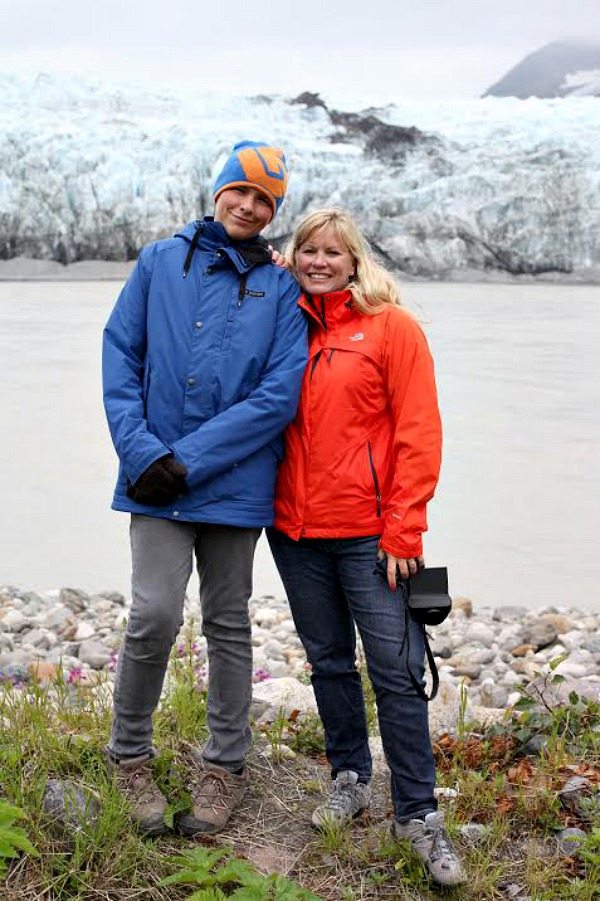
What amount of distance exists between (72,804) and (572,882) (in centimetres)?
133

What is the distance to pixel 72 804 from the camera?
2.71 m

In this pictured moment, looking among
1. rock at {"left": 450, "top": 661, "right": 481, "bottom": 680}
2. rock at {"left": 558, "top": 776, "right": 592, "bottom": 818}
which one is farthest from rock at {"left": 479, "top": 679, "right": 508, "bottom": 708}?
rock at {"left": 558, "top": 776, "right": 592, "bottom": 818}

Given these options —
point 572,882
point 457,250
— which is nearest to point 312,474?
point 572,882

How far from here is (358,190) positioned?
75.5 feet

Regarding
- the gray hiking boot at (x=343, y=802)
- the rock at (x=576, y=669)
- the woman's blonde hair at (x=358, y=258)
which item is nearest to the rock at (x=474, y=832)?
the gray hiking boot at (x=343, y=802)

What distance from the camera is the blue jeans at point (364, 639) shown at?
8.95ft

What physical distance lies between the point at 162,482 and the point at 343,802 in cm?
109

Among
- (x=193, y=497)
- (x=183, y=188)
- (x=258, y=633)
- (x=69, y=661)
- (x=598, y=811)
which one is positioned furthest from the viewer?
(x=183, y=188)

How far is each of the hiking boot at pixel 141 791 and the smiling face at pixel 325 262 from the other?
1405 millimetres

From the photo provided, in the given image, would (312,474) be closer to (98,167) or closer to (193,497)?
(193,497)

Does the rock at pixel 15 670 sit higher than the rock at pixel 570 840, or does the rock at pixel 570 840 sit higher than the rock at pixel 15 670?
the rock at pixel 570 840

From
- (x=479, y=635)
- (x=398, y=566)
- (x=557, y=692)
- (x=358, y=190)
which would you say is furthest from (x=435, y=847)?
(x=358, y=190)

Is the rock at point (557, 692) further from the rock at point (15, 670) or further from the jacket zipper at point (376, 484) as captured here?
the rock at point (15, 670)

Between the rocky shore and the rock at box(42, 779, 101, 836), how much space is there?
1380 millimetres
